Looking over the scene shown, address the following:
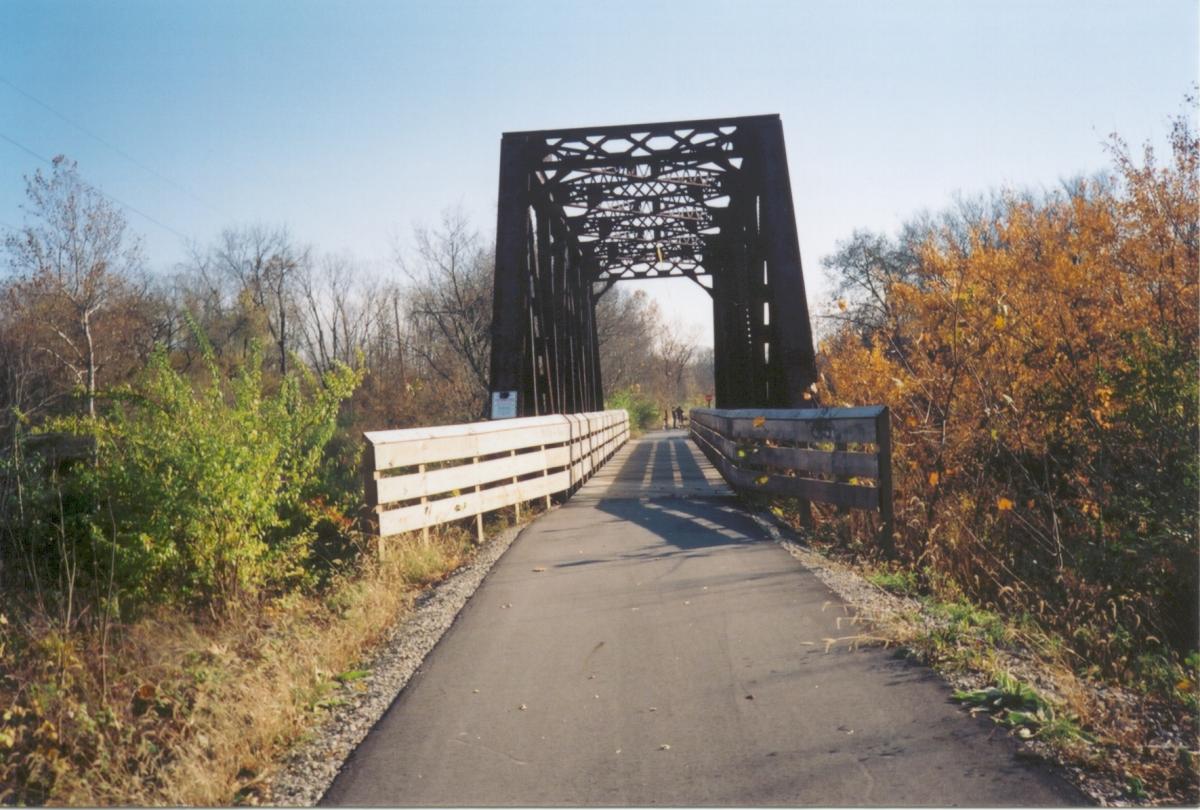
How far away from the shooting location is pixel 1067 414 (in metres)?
9.66

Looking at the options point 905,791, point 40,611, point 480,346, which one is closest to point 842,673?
point 905,791

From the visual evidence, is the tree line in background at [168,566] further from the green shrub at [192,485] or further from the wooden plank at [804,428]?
the wooden plank at [804,428]

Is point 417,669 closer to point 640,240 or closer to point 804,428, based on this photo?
point 804,428

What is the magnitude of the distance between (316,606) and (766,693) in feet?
10.2

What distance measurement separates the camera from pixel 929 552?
23.1 feet

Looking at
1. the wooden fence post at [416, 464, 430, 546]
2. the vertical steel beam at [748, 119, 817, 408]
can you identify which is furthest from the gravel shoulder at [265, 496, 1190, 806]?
the vertical steel beam at [748, 119, 817, 408]

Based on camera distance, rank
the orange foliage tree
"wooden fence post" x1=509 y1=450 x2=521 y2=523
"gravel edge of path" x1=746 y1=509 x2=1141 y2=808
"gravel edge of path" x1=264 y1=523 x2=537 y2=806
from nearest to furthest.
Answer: "gravel edge of path" x1=746 y1=509 x2=1141 y2=808 → "gravel edge of path" x1=264 y1=523 x2=537 y2=806 → the orange foliage tree → "wooden fence post" x1=509 y1=450 x2=521 y2=523

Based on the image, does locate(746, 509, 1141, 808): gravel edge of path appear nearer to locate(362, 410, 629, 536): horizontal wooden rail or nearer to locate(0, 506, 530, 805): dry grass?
locate(362, 410, 629, 536): horizontal wooden rail


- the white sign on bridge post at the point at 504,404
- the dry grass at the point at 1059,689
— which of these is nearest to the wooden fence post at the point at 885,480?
the dry grass at the point at 1059,689

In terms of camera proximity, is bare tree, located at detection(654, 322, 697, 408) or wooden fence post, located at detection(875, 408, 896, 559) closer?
wooden fence post, located at detection(875, 408, 896, 559)

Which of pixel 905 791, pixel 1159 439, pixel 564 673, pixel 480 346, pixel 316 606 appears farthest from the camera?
pixel 480 346

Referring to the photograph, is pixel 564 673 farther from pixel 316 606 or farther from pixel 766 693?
pixel 316 606

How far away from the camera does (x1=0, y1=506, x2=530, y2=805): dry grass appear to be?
349cm

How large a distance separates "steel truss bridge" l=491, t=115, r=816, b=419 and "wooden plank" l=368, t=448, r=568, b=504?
46.8 inches
